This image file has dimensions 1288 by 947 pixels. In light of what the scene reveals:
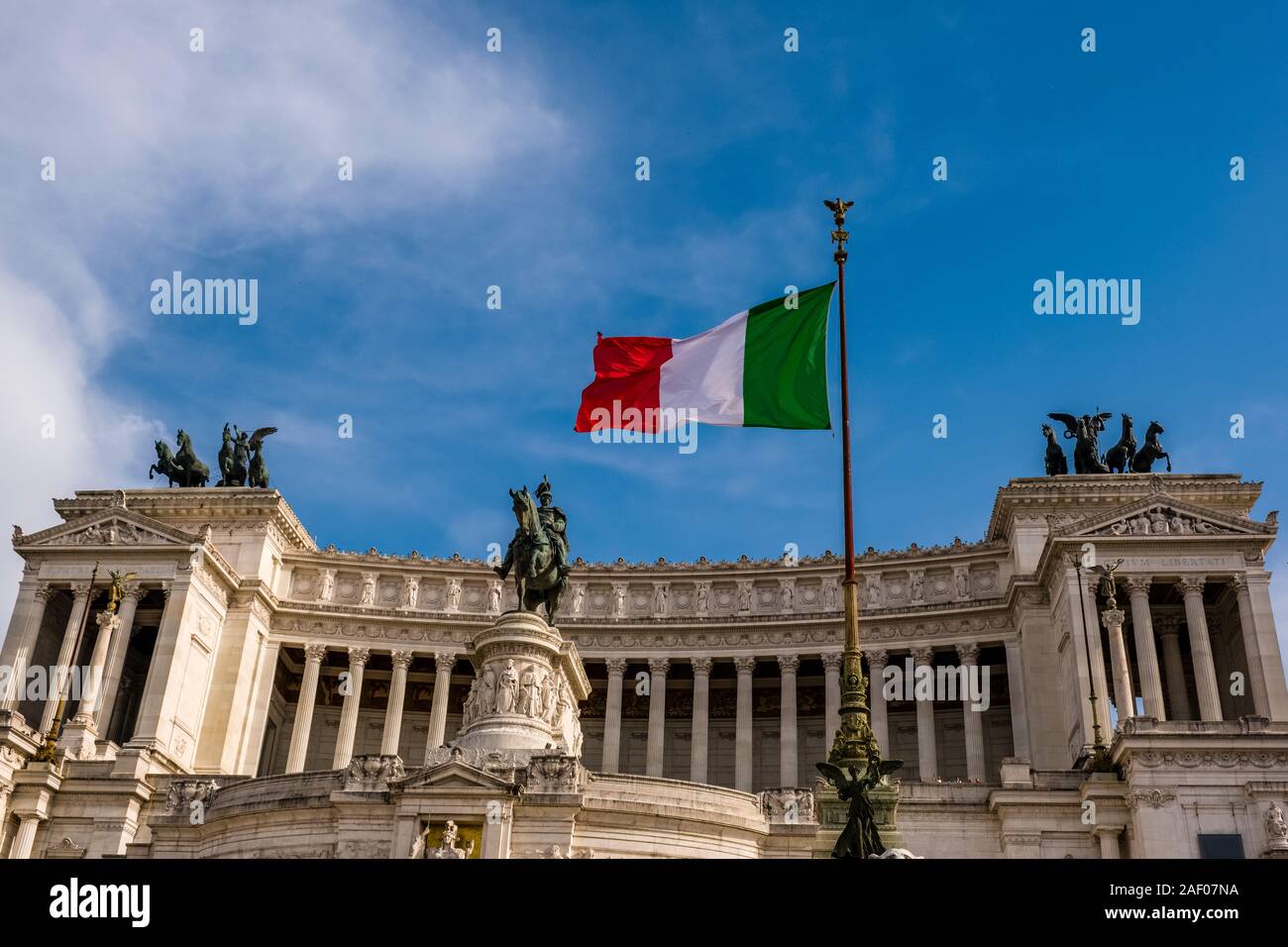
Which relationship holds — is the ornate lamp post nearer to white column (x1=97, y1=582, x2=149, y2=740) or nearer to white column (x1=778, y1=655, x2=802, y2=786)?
white column (x1=778, y1=655, x2=802, y2=786)

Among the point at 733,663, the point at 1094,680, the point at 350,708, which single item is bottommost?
the point at 1094,680

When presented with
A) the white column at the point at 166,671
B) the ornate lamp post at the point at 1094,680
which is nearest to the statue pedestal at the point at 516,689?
the ornate lamp post at the point at 1094,680

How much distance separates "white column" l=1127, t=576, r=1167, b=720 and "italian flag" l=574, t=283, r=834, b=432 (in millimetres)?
35207

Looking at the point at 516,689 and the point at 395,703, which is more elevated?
the point at 395,703

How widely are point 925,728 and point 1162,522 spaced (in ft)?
54.9

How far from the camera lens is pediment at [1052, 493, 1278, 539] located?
195 feet

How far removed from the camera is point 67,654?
62812 mm

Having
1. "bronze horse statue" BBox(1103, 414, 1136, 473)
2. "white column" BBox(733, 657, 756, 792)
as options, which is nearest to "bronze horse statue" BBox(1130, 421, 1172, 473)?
"bronze horse statue" BBox(1103, 414, 1136, 473)

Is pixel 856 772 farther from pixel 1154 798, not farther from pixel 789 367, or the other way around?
pixel 1154 798

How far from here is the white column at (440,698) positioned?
70.2 meters

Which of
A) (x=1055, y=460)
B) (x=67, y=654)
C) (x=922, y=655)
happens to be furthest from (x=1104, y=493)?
(x=67, y=654)

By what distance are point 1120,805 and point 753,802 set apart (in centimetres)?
1493

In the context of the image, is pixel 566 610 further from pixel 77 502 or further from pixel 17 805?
pixel 17 805

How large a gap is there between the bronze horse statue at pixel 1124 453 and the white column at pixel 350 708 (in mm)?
45528
